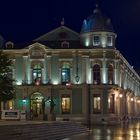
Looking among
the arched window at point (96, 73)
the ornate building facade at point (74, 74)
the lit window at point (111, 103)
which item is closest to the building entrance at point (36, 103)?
the ornate building facade at point (74, 74)

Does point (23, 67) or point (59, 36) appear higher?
point (59, 36)

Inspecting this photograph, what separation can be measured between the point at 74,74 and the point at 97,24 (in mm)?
9611

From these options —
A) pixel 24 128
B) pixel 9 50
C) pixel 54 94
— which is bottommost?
pixel 24 128

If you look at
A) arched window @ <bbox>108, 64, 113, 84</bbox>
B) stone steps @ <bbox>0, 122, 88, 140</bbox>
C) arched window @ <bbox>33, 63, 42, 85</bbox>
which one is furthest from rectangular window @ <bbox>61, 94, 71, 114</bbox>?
stone steps @ <bbox>0, 122, 88, 140</bbox>

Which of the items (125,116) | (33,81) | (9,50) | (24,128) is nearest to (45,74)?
(33,81)

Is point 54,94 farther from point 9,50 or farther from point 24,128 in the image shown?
point 24,128

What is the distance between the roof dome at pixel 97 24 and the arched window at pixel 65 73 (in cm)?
717

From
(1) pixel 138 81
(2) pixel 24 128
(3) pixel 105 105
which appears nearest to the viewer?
(2) pixel 24 128

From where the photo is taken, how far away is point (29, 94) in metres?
81.2

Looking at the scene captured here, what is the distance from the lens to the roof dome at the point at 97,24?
83.7m

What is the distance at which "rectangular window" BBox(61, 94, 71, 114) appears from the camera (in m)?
81.2

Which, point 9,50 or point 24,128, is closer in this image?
point 24,128

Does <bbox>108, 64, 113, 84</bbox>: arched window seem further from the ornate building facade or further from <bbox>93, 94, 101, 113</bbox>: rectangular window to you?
<bbox>93, 94, 101, 113</bbox>: rectangular window

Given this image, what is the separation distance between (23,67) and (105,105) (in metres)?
15.1
